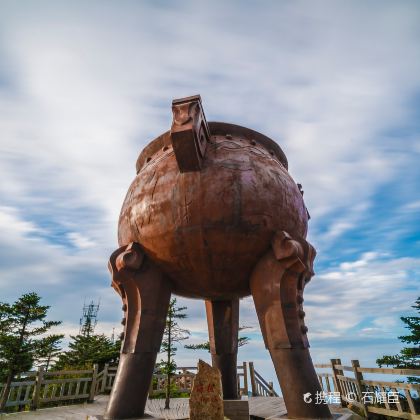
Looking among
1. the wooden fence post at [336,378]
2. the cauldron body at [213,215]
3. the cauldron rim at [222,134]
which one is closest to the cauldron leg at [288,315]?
the cauldron body at [213,215]

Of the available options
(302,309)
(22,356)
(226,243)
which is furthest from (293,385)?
(22,356)

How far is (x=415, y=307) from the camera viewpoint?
9969 millimetres

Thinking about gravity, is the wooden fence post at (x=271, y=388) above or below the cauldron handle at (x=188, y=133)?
below

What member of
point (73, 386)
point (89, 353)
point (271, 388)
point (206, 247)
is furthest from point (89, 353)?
point (206, 247)

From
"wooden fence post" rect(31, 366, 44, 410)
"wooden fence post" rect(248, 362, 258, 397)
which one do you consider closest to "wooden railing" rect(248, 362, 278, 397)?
"wooden fence post" rect(248, 362, 258, 397)

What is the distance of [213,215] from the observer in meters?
4.79

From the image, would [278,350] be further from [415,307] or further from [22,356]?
[22,356]

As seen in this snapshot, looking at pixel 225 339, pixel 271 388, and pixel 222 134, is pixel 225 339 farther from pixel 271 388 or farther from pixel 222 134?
pixel 271 388

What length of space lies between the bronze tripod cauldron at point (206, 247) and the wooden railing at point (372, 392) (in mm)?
2383

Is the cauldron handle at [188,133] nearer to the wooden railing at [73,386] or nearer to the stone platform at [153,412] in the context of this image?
the stone platform at [153,412]

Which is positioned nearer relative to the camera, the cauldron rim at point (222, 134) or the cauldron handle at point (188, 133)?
the cauldron handle at point (188, 133)

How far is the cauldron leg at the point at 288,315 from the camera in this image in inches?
165

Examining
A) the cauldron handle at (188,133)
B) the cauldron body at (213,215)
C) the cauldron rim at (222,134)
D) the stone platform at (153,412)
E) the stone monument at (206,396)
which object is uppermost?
the cauldron rim at (222,134)

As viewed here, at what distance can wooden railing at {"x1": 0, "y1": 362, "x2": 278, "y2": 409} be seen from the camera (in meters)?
10.0
